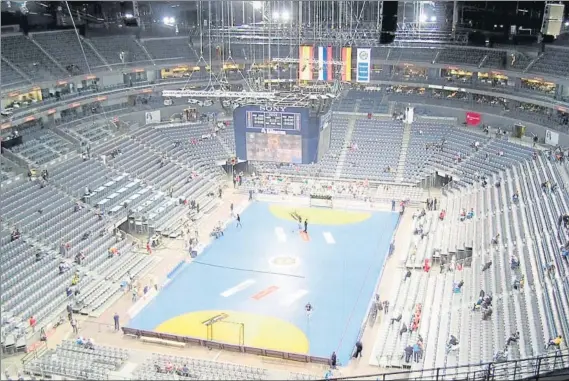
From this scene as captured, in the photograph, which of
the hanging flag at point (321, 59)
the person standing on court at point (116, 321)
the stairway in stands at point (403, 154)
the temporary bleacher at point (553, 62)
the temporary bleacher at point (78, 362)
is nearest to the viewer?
the temporary bleacher at point (78, 362)

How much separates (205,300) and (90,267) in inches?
217

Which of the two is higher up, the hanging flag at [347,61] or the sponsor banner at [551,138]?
the hanging flag at [347,61]

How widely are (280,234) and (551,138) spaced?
16943mm

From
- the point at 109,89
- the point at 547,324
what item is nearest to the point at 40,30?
the point at 109,89

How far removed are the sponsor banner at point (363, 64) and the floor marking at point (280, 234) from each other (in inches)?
361

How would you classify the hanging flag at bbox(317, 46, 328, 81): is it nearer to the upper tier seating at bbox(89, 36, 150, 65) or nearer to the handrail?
the upper tier seating at bbox(89, 36, 150, 65)

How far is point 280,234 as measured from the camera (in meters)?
33.5

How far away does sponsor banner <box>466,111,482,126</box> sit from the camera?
43.3m

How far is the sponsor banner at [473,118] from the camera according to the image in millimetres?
43312

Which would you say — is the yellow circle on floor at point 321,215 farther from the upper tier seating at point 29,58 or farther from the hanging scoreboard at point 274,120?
the upper tier seating at point 29,58

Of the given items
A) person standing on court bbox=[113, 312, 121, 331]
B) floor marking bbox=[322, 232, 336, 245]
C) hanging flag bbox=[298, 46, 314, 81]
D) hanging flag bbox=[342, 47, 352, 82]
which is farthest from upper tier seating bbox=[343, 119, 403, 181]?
person standing on court bbox=[113, 312, 121, 331]

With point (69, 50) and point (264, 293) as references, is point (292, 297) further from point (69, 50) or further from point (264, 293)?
point (69, 50)

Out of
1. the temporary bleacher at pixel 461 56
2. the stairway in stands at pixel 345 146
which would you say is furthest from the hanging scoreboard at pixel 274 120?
the temporary bleacher at pixel 461 56

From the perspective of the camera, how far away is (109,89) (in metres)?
42.3
